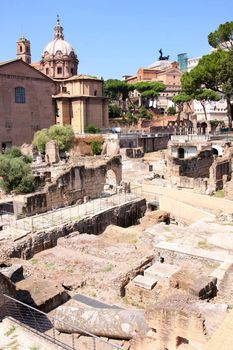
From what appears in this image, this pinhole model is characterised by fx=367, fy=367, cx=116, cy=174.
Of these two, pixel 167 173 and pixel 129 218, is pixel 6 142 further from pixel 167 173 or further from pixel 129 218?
pixel 129 218

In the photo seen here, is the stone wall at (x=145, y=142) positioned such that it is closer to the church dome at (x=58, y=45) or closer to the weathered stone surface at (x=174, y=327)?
the church dome at (x=58, y=45)

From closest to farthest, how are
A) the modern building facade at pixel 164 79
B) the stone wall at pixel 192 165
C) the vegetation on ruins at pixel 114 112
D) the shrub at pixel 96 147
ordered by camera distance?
the stone wall at pixel 192 165 < the shrub at pixel 96 147 < the vegetation on ruins at pixel 114 112 < the modern building facade at pixel 164 79

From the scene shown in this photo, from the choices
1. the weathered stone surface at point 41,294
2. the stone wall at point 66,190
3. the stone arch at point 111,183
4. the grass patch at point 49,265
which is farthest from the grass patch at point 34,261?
the stone arch at point 111,183

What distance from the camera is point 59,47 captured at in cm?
5466

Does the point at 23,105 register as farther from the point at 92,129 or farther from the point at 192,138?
the point at 192,138

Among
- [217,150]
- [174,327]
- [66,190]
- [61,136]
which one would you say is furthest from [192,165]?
[174,327]

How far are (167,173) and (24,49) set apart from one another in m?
40.2

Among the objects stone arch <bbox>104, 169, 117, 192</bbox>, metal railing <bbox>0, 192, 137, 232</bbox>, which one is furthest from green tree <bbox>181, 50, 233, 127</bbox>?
metal railing <bbox>0, 192, 137, 232</bbox>

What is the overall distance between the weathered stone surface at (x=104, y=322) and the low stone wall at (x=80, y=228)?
4601mm

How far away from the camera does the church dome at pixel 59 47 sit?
54375 millimetres

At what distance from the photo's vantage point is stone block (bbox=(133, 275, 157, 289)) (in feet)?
30.7

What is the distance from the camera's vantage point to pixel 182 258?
37.7 ft

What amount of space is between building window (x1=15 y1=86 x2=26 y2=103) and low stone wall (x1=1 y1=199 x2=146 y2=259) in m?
28.6

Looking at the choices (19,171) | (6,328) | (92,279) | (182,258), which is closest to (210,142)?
(19,171)
